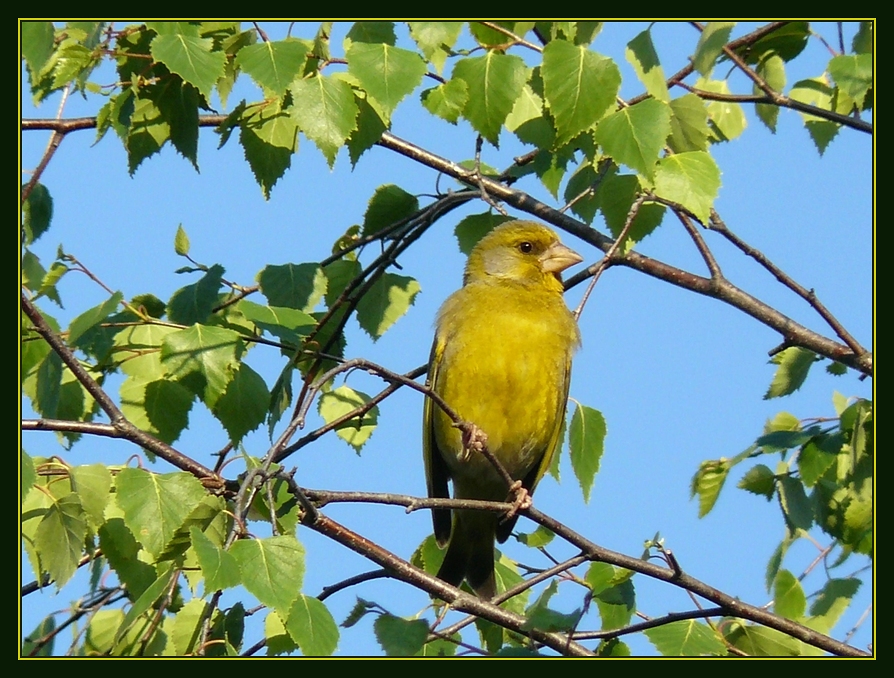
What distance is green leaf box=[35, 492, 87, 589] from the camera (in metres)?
3.73

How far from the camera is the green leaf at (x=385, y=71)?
4.01m

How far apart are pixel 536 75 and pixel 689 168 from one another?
85cm

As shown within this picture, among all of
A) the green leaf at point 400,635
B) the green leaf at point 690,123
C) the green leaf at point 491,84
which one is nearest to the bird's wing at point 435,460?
the green leaf at point 491,84

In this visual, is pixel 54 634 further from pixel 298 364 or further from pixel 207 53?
pixel 207 53

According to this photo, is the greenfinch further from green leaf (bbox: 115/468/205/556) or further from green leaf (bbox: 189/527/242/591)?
green leaf (bbox: 189/527/242/591)

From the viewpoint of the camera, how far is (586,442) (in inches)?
182

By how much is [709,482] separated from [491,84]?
1.90 meters

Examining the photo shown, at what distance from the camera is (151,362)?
15.4 ft

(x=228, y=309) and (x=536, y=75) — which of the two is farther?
(x=228, y=309)

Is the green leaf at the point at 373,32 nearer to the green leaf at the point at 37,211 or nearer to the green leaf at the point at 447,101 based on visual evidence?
the green leaf at the point at 447,101

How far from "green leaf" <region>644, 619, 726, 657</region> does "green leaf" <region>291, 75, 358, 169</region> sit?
6.28 ft

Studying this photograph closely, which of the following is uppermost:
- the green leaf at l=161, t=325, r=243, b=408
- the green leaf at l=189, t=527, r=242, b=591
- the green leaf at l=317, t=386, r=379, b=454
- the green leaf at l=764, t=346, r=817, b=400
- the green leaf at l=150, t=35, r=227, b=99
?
the green leaf at l=150, t=35, r=227, b=99

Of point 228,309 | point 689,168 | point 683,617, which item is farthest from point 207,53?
point 683,617

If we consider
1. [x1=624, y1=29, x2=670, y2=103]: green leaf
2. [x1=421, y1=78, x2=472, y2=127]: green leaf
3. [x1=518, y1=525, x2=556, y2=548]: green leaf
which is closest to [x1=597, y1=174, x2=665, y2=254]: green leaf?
[x1=624, y1=29, x2=670, y2=103]: green leaf
